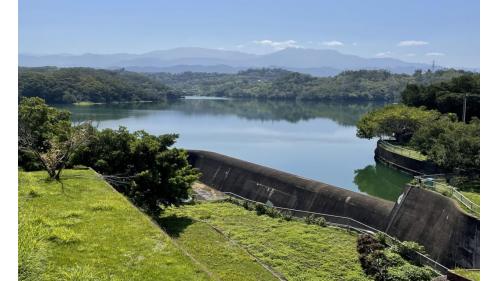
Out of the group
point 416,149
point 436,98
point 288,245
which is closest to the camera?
point 288,245

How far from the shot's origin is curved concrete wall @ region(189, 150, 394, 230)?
61.6ft

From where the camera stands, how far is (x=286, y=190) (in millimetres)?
22844

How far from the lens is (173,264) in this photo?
8.14 metres

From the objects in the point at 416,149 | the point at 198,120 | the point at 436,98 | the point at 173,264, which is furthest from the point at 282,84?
the point at 173,264

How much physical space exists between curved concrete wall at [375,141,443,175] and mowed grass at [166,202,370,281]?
16745 millimetres

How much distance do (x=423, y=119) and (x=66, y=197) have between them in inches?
1357

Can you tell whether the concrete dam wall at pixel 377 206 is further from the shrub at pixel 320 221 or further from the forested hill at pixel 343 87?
the forested hill at pixel 343 87

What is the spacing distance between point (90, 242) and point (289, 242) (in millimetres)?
8328

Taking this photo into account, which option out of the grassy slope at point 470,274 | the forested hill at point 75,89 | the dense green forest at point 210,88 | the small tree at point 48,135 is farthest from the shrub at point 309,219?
the forested hill at point 75,89

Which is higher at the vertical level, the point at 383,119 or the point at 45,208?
the point at 383,119

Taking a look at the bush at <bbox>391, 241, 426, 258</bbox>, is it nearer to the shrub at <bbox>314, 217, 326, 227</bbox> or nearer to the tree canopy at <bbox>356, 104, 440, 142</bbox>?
the shrub at <bbox>314, 217, 326, 227</bbox>

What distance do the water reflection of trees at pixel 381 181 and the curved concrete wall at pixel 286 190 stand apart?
969 cm

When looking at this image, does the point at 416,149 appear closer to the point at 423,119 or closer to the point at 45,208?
the point at 423,119

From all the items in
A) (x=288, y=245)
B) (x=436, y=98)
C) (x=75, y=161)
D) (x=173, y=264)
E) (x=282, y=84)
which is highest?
(x=282, y=84)
